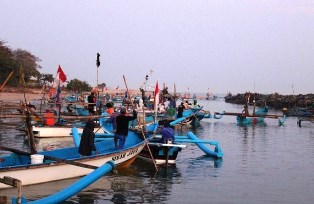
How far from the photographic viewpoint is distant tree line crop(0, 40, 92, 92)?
6512cm

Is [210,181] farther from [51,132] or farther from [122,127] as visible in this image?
[51,132]

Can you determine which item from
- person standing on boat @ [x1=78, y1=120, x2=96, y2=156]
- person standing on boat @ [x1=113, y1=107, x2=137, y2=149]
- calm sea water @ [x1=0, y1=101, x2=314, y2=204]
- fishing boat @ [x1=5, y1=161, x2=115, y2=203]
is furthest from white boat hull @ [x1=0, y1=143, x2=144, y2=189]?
fishing boat @ [x1=5, y1=161, x2=115, y2=203]

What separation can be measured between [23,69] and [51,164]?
58.4 metres

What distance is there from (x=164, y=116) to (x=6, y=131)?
1341 centimetres

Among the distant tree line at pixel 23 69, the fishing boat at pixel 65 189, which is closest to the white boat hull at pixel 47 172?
the fishing boat at pixel 65 189

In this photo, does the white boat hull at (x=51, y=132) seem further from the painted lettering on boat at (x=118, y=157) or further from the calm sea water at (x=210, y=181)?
the painted lettering on boat at (x=118, y=157)

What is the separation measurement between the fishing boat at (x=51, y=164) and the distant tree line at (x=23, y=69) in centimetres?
4229

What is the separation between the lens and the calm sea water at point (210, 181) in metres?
13.6

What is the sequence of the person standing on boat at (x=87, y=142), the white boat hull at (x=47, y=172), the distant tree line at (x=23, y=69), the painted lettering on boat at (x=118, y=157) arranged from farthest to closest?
the distant tree line at (x=23, y=69)
the painted lettering on boat at (x=118, y=157)
the person standing on boat at (x=87, y=142)
the white boat hull at (x=47, y=172)

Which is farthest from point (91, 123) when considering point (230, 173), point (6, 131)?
point (6, 131)

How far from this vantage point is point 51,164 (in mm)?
13547

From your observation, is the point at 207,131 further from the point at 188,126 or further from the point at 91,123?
the point at 91,123

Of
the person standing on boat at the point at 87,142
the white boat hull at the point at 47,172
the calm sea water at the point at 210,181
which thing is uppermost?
the person standing on boat at the point at 87,142

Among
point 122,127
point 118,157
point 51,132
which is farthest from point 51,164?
point 51,132
